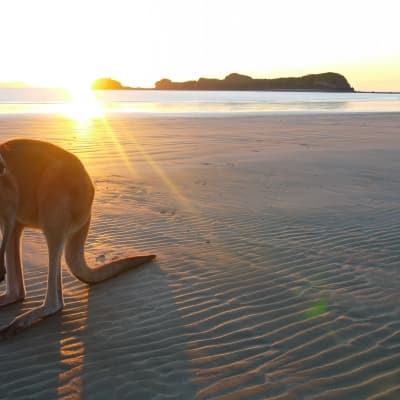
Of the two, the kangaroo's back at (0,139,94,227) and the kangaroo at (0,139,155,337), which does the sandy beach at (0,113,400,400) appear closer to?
the kangaroo at (0,139,155,337)

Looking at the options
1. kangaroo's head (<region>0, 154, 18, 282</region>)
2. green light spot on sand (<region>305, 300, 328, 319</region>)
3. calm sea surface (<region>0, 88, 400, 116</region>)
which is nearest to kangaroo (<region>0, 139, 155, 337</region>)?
kangaroo's head (<region>0, 154, 18, 282</region>)

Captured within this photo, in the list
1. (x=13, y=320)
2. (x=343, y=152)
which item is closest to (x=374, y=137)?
(x=343, y=152)

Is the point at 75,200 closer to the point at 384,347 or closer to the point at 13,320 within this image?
the point at 13,320

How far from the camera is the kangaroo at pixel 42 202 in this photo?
2.86 metres

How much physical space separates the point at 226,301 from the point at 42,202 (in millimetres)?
1354

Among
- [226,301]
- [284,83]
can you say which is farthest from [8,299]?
[284,83]

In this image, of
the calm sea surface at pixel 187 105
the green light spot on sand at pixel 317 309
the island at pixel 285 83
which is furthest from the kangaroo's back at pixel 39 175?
the island at pixel 285 83

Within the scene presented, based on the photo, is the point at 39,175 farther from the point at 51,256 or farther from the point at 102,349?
the point at 102,349

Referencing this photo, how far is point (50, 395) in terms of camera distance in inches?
96.2

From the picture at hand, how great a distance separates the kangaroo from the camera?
2.86 meters

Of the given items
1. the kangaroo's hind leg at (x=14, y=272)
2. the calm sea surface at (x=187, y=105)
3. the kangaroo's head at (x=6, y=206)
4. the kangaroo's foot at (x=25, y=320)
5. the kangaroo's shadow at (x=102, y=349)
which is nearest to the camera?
the kangaroo's shadow at (x=102, y=349)

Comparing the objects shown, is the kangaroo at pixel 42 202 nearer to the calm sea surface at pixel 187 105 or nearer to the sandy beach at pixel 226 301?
the sandy beach at pixel 226 301

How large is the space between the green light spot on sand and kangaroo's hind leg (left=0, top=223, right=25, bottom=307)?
1.81 metres

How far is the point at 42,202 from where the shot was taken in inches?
114
